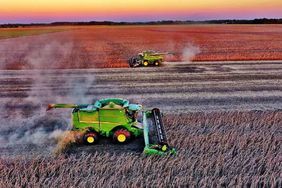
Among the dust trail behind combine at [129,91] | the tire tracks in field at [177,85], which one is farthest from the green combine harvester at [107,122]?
the tire tracks in field at [177,85]

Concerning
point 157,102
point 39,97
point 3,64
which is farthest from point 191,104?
point 3,64

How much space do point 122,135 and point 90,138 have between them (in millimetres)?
822

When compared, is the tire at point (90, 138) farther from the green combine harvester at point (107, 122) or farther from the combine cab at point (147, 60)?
the combine cab at point (147, 60)

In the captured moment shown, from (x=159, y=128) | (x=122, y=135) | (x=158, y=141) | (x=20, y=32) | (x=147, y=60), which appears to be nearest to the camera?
(x=158, y=141)

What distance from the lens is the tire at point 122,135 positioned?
10.9 m

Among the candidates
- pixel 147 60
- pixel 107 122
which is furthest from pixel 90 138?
pixel 147 60

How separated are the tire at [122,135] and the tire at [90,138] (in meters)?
0.48

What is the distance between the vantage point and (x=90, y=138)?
10961mm

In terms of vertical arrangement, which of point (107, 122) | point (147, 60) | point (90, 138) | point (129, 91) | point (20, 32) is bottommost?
point (20, 32)

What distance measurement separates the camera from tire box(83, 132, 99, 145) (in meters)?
10.9

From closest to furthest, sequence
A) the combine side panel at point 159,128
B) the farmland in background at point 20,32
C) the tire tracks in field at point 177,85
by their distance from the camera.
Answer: the combine side panel at point 159,128 < the tire tracks in field at point 177,85 < the farmland in background at point 20,32

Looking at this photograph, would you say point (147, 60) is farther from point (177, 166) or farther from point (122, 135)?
point (177, 166)

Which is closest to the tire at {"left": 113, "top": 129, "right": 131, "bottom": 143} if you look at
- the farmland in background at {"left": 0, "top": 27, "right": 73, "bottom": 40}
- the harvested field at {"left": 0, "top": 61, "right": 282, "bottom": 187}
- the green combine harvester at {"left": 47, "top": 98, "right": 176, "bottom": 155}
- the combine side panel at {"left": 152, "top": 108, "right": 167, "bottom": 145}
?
the green combine harvester at {"left": 47, "top": 98, "right": 176, "bottom": 155}

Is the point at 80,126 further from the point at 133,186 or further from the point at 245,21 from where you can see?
the point at 245,21
